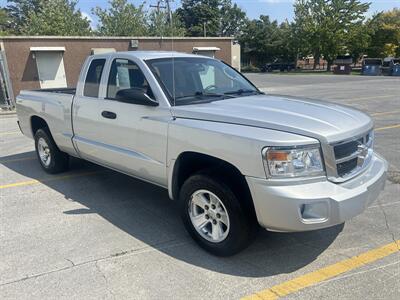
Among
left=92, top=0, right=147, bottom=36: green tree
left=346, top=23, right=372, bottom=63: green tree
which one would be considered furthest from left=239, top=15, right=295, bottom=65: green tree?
left=92, top=0, right=147, bottom=36: green tree

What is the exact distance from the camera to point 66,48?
20031 mm

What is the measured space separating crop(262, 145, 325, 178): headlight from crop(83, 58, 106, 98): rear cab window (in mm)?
2700

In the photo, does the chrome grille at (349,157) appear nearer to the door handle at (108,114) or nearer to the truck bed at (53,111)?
the door handle at (108,114)

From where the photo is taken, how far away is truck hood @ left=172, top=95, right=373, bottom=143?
3033 millimetres

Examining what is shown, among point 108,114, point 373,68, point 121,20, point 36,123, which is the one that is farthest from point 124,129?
point 373,68

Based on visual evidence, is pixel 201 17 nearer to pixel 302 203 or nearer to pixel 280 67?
pixel 280 67

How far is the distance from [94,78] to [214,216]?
2.60 metres

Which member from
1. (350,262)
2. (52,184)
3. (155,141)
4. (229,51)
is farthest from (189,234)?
(229,51)

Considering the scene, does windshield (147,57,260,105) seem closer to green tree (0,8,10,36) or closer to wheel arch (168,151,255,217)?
wheel arch (168,151,255,217)

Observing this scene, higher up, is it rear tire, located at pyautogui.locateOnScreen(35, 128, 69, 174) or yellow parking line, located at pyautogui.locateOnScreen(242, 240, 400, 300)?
rear tire, located at pyautogui.locateOnScreen(35, 128, 69, 174)

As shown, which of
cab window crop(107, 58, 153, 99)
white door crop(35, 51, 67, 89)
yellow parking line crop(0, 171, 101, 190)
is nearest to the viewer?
cab window crop(107, 58, 153, 99)

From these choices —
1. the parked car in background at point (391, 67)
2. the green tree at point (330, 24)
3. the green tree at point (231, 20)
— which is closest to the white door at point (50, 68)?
the parked car in background at point (391, 67)

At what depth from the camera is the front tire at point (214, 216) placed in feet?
10.6

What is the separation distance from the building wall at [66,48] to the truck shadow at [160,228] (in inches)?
531
